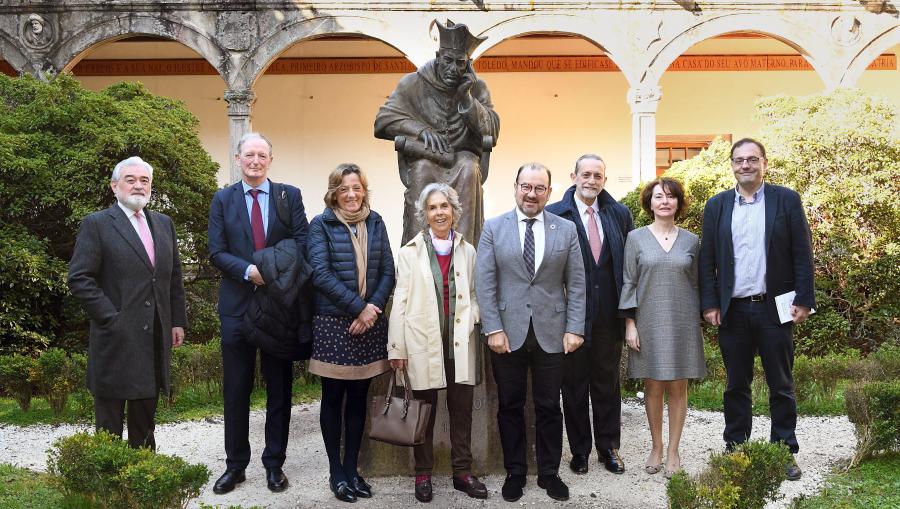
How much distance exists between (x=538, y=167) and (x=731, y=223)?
3.86 feet

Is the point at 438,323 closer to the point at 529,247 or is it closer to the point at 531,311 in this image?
the point at 531,311

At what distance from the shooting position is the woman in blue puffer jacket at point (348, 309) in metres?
4.30

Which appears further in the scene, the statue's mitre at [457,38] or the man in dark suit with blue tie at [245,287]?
the statue's mitre at [457,38]

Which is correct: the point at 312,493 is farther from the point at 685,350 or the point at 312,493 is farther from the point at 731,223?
the point at 731,223

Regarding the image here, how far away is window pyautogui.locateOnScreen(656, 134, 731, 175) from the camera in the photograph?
54.3 ft

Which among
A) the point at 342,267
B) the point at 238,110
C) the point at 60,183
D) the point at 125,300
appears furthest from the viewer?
the point at 238,110

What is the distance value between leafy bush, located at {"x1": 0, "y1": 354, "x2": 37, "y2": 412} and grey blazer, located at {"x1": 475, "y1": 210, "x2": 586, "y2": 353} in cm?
451

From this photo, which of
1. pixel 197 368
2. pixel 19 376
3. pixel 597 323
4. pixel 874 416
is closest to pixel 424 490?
pixel 597 323

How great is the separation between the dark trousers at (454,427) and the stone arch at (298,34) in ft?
34.1

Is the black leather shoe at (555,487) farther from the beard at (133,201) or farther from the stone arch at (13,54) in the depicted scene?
the stone arch at (13,54)

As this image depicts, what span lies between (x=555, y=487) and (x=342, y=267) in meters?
1.59

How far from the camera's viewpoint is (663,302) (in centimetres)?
468

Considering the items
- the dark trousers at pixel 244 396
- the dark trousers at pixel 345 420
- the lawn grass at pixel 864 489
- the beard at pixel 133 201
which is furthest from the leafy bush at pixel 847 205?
the beard at pixel 133 201

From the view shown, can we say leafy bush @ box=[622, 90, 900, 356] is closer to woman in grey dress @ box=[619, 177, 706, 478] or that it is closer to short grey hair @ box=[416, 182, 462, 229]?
woman in grey dress @ box=[619, 177, 706, 478]
